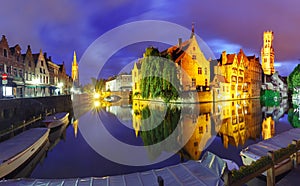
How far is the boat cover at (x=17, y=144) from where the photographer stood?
1070 centimetres

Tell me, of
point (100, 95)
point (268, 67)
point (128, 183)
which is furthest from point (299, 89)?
point (100, 95)

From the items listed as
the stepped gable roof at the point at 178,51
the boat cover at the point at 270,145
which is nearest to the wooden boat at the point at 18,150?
the boat cover at the point at 270,145

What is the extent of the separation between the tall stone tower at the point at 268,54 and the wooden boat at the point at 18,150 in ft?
389

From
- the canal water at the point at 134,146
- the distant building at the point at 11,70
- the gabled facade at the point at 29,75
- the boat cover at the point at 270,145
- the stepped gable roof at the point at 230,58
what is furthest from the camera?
the stepped gable roof at the point at 230,58

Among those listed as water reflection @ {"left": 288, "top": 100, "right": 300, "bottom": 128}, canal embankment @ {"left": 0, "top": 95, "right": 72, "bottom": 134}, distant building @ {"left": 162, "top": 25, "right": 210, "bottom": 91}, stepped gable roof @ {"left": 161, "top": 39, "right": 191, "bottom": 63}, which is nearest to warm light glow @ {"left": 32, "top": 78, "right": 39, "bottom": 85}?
canal embankment @ {"left": 0, "top": 95, "right": 72, "bottom": 134}

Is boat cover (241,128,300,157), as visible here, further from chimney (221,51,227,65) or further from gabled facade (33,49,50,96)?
chimney (221,51,227,65)

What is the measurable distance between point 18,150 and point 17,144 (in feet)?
4.88

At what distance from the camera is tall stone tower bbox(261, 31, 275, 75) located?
110625mm

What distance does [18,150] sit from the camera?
38.0ft

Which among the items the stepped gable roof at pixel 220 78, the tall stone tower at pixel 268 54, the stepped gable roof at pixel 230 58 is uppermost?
the tall stone tower at pixel 268 54

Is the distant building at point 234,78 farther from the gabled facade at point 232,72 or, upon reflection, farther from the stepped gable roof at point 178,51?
the stepped gable roof at point 178,51

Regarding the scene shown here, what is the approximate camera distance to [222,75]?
56688 mm

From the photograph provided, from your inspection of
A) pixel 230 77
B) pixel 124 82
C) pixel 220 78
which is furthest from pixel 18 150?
pixel 124 82

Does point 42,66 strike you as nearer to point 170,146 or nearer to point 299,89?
point 170,146
